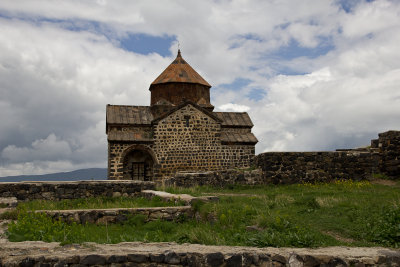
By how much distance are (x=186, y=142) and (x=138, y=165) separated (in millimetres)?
3122

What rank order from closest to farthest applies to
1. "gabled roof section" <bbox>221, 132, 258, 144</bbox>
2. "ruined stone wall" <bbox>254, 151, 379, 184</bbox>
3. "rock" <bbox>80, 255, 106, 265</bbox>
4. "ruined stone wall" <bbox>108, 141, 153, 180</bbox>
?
"rock" <bbox>80, 255, 106, 265</bbox>
"ruined stone wall" <bbox>254, 151, 379, 184</bbox>
"ruined stone wall" <bbox>108, 141, 153, 180</bbox>
"gabled roof section" <bbox>221, 132, 258, 144</bbox>

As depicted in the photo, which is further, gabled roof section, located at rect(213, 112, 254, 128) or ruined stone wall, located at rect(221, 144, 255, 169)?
gabled roof section, located at rect(213, 112, 254, 128)

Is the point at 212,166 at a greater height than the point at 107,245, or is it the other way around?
the point at 212,166

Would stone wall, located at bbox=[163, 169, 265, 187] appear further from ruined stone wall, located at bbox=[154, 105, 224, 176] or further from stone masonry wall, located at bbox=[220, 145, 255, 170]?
stone masonry wall, located at bbox=[220, 145, 255, 170]

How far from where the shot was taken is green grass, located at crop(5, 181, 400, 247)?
6.17 metres

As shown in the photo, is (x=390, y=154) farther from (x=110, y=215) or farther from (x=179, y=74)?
(x=179, y=74)

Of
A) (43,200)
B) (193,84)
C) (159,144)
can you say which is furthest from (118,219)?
(193,84)

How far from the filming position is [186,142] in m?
23.7

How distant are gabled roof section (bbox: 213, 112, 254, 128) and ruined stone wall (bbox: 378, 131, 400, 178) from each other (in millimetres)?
12038

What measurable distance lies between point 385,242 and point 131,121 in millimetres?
19529

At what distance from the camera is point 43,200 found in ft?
42.4

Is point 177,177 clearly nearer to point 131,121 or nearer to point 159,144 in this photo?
point 159,144

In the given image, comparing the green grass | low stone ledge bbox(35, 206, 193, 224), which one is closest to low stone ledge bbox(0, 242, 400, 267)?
the green grass

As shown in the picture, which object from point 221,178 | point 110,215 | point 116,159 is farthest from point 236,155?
point 110,215
